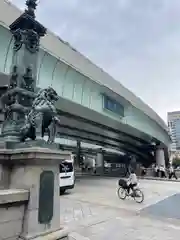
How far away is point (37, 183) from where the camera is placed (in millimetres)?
4727

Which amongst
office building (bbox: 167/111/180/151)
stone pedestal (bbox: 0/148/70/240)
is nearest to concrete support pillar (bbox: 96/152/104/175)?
stone pedestal (bbox: 0/148/70/240)

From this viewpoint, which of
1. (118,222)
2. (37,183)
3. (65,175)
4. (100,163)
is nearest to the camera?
(37,183)

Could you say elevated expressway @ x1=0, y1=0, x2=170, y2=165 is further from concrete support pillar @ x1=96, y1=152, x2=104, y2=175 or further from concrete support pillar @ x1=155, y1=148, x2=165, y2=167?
concrete support pillar @ x1=96, y1=152, x2=104, y2=175

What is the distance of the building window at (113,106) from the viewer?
941 inches

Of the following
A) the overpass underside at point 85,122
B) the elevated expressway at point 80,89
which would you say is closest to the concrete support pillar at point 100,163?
the overpass underside at point 85,122

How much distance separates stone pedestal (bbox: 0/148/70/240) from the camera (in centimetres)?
459

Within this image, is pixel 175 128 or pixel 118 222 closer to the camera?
pixel 118 222

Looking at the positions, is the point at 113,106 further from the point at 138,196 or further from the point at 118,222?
the point at 118,222

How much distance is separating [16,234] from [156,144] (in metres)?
41.6

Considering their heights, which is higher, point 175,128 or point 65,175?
point 175,128

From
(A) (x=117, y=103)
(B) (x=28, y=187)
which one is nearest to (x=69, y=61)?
(A) (x=117, y=103)

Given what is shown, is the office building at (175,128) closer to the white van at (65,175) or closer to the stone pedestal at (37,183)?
the white van at (65,175)

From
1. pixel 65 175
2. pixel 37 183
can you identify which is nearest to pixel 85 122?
pixel 65 175

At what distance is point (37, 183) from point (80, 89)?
15.9 meters
